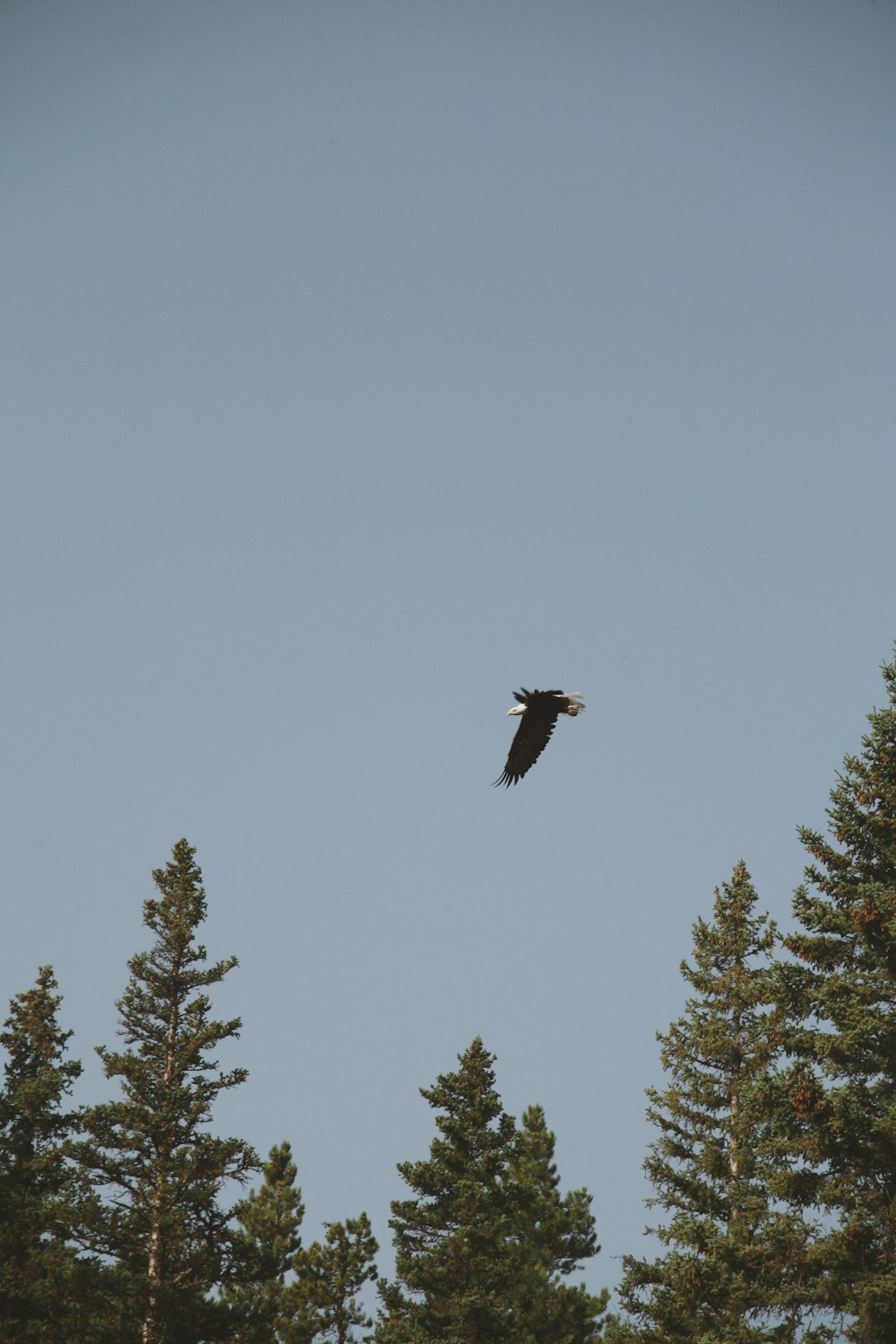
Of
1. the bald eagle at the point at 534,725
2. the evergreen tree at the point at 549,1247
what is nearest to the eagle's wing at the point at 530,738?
the bald eagle at the point at 534,725

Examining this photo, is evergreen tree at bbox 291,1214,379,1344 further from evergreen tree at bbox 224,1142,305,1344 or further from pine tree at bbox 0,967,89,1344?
pine tree at bbox 0,967,89,1344

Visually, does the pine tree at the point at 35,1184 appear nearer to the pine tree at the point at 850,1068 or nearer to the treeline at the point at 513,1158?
the treeline at the point at 513,1158

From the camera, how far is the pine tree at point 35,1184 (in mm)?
22797

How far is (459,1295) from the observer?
25.1 metres

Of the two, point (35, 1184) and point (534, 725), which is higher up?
point (534, 725)

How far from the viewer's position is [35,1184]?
24.7 m

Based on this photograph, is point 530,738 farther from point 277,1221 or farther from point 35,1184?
point 277,1221

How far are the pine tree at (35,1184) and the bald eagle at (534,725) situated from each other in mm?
10005

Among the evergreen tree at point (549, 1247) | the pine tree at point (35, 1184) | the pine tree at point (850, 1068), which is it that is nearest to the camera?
the pine tree at point (850, 1068)

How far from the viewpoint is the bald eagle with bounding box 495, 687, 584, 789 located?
27.1 meters

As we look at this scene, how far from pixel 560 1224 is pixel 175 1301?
19976mm

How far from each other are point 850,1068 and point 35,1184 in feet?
49.3

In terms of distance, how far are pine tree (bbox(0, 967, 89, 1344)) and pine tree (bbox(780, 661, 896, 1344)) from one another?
12.4 m

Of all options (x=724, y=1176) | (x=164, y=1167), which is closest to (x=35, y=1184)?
(x=164, y=1167)
